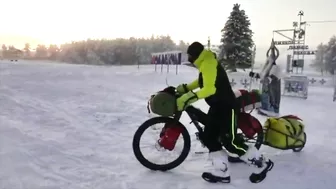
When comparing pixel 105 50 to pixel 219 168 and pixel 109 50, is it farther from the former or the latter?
pixel 219 168

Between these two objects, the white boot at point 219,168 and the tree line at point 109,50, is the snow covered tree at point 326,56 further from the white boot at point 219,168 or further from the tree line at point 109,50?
the white boot at point 219,168

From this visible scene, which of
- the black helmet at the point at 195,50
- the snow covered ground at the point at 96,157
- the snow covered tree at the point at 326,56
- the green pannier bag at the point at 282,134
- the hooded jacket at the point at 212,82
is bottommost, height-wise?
the snow covered ground at the point at 96,157

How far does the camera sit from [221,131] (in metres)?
3.66

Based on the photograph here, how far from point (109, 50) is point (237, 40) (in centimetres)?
3067

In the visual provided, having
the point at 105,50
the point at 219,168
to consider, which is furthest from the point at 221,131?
the point at 105,50

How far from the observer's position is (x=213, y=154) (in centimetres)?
361

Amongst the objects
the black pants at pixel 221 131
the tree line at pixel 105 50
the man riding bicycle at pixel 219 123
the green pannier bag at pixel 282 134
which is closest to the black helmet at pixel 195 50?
the man riding bicycle at pixel 219 123

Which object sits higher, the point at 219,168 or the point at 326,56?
the point at 326,56

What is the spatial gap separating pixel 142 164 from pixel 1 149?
1.90m

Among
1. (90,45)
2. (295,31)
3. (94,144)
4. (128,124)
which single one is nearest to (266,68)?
(128,124)

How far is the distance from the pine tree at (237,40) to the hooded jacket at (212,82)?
25062mm

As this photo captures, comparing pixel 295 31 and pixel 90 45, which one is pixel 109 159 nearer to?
pixel 295 31

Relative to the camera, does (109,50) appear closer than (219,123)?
No

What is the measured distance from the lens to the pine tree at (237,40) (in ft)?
92.6
